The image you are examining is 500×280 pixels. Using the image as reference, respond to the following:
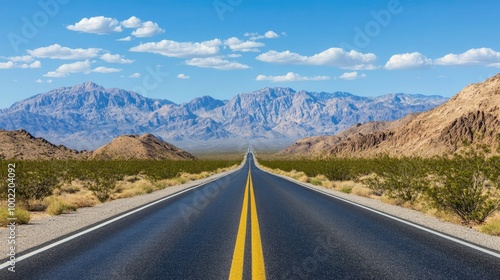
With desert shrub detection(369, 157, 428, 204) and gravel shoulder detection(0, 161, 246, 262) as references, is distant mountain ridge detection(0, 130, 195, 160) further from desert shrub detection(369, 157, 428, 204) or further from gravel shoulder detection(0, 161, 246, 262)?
gravel shoulder detection(0, 161, 246, 262)

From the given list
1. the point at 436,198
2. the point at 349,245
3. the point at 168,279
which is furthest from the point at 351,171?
the point at 168,279

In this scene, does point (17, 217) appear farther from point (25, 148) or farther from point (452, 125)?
point (452, 125)

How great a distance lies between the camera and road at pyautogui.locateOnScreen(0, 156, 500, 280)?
6.25 metres

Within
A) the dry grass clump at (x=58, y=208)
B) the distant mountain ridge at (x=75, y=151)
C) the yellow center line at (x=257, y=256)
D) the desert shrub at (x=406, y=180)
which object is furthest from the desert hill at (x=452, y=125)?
the yellow center line at (x=257, y=256)

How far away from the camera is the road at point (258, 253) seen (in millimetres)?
6254

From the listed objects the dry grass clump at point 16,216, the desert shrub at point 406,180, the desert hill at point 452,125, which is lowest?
the desert shrub at point 406,180

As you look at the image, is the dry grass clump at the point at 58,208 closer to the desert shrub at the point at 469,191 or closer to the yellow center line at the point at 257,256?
the yellow center line at the point at 257,256

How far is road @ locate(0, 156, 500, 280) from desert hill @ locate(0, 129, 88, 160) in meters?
→ 77.5

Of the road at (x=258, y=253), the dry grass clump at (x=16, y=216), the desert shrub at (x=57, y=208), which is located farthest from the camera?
the desert shrub at (x=57, y=208)

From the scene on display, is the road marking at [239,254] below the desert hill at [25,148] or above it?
below

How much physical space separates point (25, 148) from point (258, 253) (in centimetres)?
9210

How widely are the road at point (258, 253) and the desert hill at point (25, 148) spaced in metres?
77.5

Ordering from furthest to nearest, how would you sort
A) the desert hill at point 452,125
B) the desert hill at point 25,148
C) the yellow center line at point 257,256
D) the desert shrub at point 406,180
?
the desert hill at point 452,125 < the desert hill at point 25,148 < the desert shrub at point 406,180 < the yellow center line at point 257,256

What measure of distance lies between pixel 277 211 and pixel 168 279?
823cm
